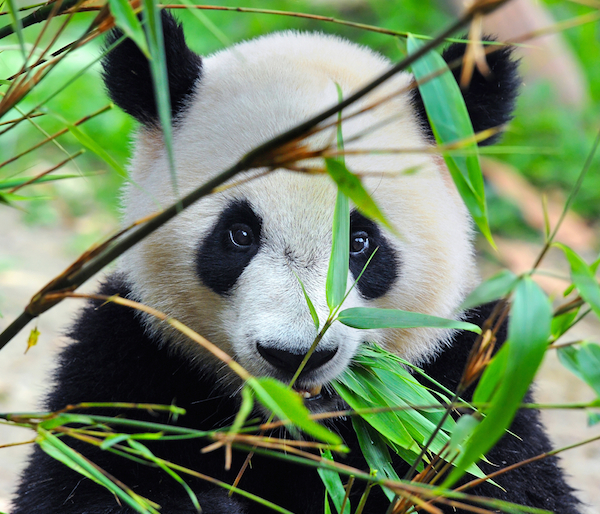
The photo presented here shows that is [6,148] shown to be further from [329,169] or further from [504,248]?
[329,169]

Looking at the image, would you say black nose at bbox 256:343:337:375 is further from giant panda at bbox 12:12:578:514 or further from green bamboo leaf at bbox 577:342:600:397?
green bamboo leaf at bbox 577:342:600:397

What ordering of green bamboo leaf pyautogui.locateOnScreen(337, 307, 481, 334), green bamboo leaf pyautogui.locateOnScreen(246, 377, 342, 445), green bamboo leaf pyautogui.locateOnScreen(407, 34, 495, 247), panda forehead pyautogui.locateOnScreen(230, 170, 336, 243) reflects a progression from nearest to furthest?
1. green bamboo leaf pyautogui.locateOnScreen(246, 377, 342, 445)
2. green bamboo leaf pyautogui.locateOnScreen(407, 34, 495, 247)
3. green bamboo leaf pyautogui.locateOnScreen(337, 307, 481, 334)
4. panda forehead pyautogui.locateOnScreen(230, 170, 336, 243)

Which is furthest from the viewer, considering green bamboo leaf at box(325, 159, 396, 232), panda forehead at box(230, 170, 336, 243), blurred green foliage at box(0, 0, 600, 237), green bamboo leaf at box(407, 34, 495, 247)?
blurred green foliage at box(0, 0, 600, 237)

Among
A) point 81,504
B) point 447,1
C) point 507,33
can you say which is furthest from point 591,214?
point 81,504

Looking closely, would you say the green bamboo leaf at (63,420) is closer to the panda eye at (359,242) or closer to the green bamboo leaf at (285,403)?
the green bamboo leaf at (285,403)

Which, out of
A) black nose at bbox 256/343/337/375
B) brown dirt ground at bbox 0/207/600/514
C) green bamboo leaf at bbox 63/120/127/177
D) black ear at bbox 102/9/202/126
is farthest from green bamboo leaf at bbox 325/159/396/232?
brown dirt ground at bbox 0/207/600/514

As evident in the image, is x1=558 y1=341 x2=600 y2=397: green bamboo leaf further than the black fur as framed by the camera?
No

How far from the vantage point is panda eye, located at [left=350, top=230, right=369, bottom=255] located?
1.72 metres

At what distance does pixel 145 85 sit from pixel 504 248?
308 centimetres

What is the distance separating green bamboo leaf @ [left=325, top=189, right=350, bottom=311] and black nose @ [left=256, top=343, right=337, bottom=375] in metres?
0.14

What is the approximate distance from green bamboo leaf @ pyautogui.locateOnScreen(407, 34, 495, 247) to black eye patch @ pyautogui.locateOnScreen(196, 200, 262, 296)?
61cm

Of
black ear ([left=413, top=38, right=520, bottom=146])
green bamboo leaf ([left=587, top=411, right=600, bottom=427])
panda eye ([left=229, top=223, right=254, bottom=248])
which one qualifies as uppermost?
black ear ([left=413, top=38, right=520, bottom=146])

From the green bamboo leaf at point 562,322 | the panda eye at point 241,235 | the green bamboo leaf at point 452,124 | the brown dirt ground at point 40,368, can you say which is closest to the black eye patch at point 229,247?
the panda eye at point 241,235

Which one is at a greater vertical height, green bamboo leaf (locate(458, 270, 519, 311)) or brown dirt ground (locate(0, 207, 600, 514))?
green bamboo leaf (locate(458, 270, 519, 311))
